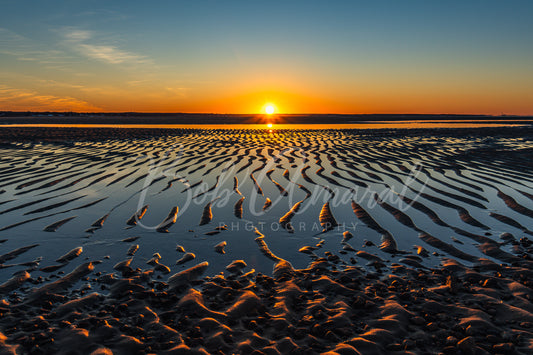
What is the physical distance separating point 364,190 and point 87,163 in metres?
10.4

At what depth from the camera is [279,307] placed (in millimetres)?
3629

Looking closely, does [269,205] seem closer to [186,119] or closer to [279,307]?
[279,307]

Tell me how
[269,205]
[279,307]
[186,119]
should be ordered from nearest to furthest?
[279,307]
[269,205]
[186,119]

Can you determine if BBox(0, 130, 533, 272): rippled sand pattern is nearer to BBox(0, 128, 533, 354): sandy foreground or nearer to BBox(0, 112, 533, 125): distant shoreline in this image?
BBox(0, 128, 533, 354): sandy foreground

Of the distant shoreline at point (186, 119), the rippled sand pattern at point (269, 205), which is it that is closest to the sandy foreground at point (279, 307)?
the rippled sand pattern at point (269, 205)

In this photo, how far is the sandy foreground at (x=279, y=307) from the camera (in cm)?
303

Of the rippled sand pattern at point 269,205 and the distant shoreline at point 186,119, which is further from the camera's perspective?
the distant shoreline at point 186,119

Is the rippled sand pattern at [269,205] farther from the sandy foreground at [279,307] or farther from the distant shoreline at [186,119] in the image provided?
the distant shoreline at [186,119]

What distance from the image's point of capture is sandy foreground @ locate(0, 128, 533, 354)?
3027 millimetres

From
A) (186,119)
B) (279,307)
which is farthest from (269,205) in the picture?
(186,119)

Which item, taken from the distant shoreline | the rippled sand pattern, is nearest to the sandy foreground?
the rippled sand pattern

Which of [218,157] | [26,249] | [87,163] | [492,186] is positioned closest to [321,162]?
[218,157]

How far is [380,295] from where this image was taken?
3881 millimetres

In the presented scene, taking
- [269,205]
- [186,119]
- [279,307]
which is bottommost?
[279,307]
